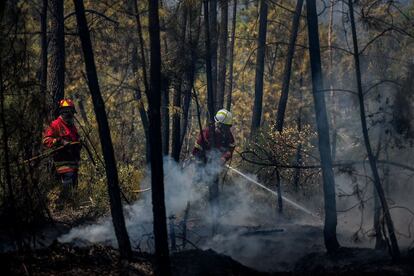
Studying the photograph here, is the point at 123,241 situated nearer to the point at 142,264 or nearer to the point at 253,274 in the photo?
the point at 142,264

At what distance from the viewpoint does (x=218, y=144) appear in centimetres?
1327

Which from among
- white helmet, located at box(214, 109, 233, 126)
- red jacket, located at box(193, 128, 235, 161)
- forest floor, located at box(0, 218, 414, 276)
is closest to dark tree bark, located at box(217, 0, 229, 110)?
white helmet, located at box(214, 109, 233, 126)

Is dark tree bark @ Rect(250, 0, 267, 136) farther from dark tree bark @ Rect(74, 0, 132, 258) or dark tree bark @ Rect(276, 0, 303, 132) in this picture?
dark tree bark @ Rect(74, 0, 132, 258)

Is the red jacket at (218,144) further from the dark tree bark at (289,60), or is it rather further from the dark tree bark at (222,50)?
the dark tree bark at (289,60)

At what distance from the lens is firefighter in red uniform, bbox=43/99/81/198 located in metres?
10.9

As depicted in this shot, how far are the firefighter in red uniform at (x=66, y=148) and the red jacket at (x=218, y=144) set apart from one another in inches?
116

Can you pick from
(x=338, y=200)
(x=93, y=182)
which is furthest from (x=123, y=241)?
(x=338, y=200)

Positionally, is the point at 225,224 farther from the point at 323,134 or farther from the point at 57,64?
the point at 57,64

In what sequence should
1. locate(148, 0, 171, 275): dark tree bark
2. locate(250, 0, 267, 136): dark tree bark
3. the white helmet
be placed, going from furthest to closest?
locate(250, 0, 267, 136): dark tree bark < the white helmet < locate(148, 0, 171, 275): dark tree bark

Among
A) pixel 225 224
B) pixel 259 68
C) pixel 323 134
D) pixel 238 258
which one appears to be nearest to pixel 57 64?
pixel 225 224

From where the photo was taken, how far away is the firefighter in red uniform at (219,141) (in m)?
13.0

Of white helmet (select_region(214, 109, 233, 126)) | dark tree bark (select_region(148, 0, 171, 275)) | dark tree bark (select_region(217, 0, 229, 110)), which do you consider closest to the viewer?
dark tree bark (select_region(148, 0, 171, 275))

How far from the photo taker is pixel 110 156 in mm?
7551

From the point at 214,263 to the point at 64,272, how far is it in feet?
8.36
